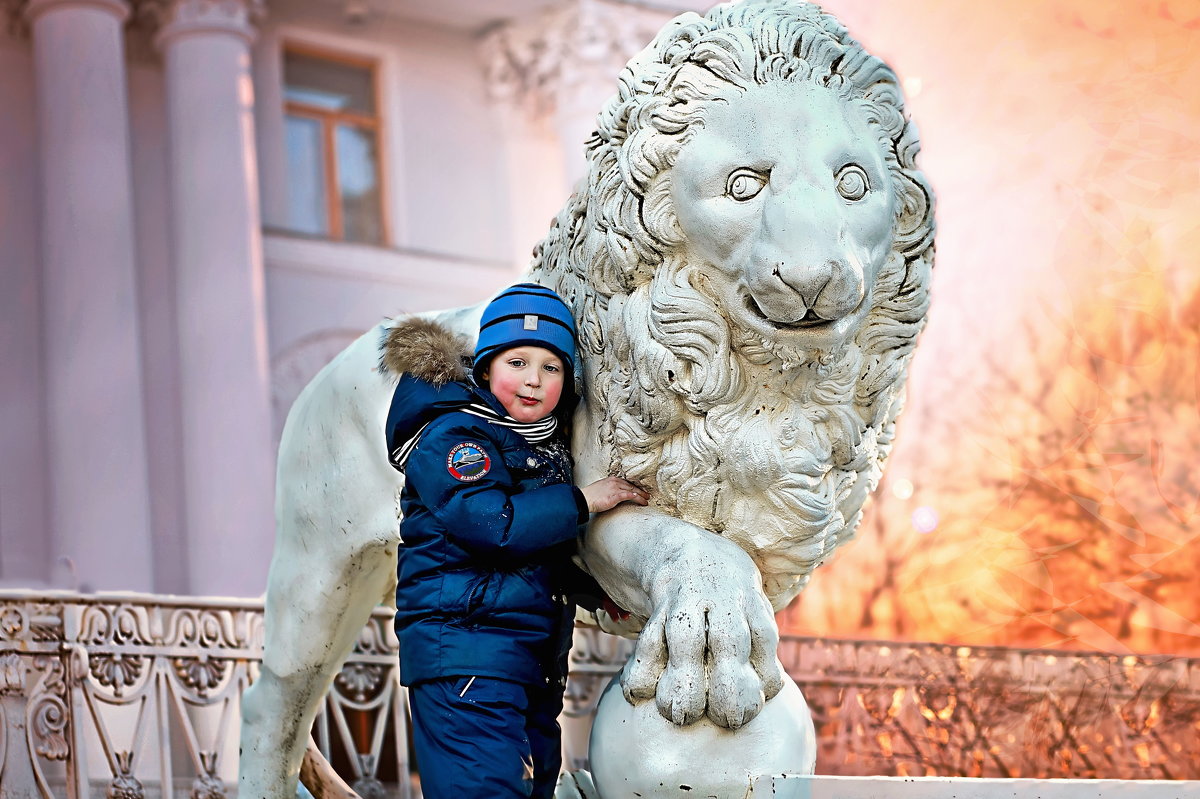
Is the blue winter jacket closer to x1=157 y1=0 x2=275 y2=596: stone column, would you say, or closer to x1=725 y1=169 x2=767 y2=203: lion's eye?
x1=725 y1=169 x2=767 y2=203: lion's eye

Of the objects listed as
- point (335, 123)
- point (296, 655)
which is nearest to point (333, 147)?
point (335, 123)

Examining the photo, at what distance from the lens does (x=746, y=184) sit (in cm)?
238

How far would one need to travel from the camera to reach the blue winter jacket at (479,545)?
2.41 meters

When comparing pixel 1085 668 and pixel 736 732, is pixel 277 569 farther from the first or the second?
pixel 1085 668

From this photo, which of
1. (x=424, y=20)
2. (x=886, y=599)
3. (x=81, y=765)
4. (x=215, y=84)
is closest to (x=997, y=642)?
(x=886, y=599)

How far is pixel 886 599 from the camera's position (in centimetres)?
777

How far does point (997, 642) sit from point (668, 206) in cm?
549

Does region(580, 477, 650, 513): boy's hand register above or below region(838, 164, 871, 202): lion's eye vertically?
below

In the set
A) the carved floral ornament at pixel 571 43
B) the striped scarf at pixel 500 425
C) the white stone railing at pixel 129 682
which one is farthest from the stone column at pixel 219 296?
the striped scarf at pixel 500 425

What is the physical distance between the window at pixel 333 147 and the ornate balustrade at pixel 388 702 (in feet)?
18.1

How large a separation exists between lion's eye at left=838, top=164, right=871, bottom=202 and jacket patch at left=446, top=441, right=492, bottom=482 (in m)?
0.68

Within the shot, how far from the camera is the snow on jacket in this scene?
94.9 inches

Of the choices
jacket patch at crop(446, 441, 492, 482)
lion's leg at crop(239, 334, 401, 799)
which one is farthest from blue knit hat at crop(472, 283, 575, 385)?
lion's leg at crop(239, 334, 401, 799)

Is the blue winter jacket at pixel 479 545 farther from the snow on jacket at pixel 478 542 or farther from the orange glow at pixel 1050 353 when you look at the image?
the orange glow at pixel 1050 353
